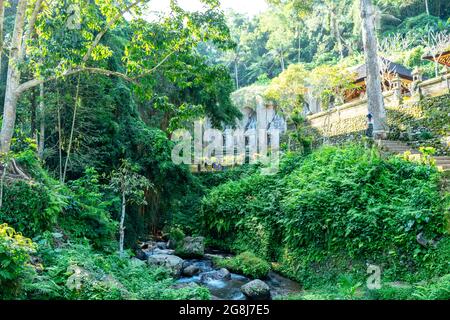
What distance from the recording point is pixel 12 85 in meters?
8.03


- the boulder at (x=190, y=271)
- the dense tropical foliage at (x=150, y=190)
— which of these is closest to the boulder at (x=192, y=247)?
the dense tropical foliage at (x=150, y=190)

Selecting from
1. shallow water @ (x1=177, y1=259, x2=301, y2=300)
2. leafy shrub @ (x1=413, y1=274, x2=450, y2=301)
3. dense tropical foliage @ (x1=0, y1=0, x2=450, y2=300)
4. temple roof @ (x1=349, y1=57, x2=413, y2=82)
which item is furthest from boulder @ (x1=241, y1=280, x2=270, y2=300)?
temple roof @ (x1=349, y1=57, x2=413, y2=82)

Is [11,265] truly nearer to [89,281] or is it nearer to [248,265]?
[89,281]

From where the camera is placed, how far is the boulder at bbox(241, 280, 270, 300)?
29.0ft

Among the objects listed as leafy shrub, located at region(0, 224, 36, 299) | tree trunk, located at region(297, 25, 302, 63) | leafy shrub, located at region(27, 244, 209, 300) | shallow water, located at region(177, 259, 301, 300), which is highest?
tree trunk, located at region(297, 25, 302, 63)

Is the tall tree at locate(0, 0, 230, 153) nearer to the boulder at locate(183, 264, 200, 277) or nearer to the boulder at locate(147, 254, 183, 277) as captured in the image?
the boulder at locate(147, 254, 183, 277)

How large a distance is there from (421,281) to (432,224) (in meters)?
1.21

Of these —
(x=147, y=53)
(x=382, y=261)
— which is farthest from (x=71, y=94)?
(x=382, y=261)

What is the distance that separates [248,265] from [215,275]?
38.7 inches

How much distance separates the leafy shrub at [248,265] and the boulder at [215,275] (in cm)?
41

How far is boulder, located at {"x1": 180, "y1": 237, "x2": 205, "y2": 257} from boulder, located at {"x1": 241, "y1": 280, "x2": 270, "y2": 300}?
12.1 ft

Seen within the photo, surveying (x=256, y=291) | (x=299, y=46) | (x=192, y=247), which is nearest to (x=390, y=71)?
(x=192, y=247)
